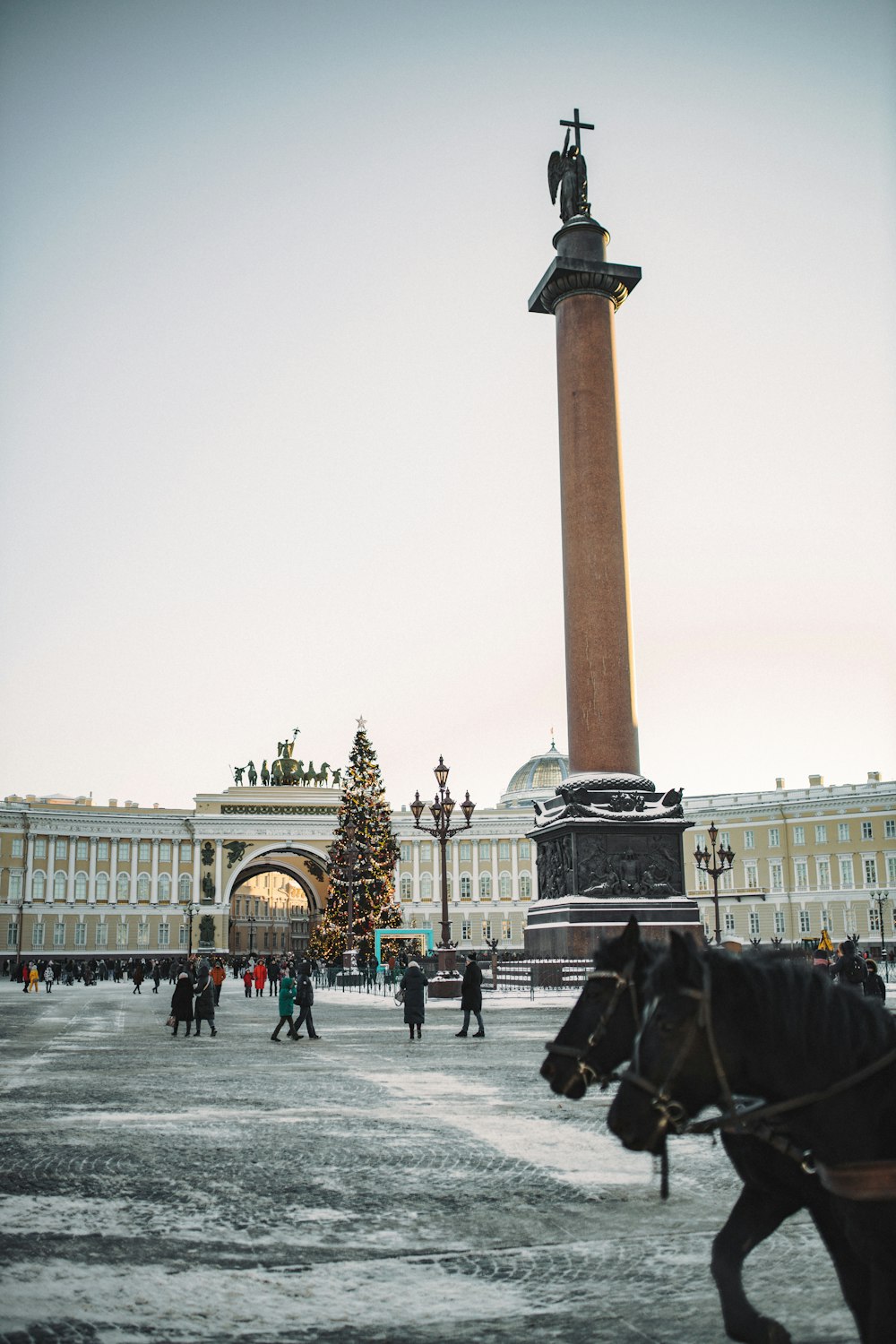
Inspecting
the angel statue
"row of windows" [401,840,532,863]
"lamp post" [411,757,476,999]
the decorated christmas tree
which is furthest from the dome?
the angel statue

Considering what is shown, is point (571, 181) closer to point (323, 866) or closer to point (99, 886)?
point (323, 866)

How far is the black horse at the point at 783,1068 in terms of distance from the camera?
3.74 metres

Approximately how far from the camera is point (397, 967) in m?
49.5

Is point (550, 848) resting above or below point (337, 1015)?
above

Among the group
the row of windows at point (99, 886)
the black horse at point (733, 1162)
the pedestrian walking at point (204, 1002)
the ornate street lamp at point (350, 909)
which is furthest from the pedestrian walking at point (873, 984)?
the row of windows at point (99, 886)

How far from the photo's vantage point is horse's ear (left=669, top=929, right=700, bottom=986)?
3852 mm

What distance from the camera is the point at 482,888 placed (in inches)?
4117

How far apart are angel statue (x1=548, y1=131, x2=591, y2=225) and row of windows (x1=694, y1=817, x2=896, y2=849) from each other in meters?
61.3

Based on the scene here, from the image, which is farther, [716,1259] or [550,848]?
[550,848]

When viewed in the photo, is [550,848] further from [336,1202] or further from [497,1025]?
[336,1202]

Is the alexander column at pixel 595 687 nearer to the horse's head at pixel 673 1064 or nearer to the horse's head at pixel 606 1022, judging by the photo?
the horse's head at pixel 606 1022

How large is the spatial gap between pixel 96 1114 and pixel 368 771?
163 ft

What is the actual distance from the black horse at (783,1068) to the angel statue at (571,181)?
31.3m

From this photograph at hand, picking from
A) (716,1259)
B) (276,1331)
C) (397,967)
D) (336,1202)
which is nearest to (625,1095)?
(716,1259)
